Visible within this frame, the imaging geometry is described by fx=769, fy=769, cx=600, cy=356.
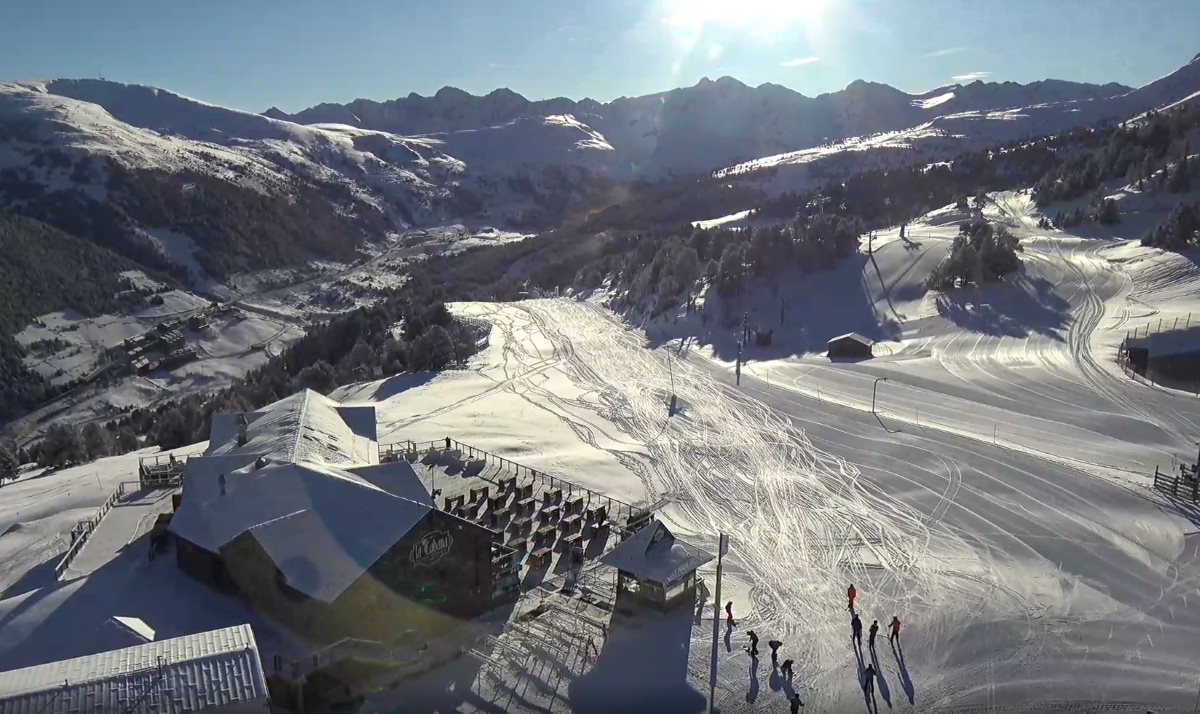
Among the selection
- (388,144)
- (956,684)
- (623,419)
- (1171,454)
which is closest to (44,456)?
(623,419)

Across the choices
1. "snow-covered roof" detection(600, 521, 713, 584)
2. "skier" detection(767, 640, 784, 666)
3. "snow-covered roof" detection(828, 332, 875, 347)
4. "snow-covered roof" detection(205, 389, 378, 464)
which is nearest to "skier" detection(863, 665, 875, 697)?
"skier" detection(767, 640, 784, 666)

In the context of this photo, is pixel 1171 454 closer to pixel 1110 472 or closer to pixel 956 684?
pixel 1110 472

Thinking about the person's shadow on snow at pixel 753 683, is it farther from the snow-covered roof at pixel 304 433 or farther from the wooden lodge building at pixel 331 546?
the snow-covered roof at pixel 304 433

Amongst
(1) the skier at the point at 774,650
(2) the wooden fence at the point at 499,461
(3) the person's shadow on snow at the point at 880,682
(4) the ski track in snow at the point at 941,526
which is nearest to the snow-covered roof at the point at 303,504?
(2) the wooden fence at the point at 499,461

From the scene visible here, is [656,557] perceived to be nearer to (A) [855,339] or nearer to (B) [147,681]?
(B) [147,681]

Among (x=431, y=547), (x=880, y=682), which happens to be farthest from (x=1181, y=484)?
(x=431, y=547)

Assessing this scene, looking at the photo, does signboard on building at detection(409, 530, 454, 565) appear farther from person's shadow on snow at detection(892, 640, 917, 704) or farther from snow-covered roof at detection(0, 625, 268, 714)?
person's shadow on snow at detection(892, 640, 917, 704)

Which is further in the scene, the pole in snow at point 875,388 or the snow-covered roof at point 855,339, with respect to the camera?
the snow-covered roof at point 855,339
